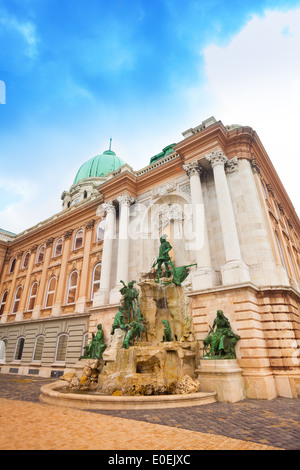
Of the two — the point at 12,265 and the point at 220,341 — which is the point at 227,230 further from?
the point at 12,265

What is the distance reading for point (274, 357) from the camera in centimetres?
1082

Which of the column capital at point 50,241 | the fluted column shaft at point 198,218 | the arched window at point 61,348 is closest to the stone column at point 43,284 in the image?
the column capital at point 50,241

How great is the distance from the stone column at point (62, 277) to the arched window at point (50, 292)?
89 centimetres

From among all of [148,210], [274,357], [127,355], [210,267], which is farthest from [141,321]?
[148,210]

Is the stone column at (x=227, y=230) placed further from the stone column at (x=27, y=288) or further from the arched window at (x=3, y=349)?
the arched window at (x=3, y=349)

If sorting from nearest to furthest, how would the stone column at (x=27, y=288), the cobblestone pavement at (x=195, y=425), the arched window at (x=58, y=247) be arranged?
the cobblestone pavement at (x=195, y=425) → the stone column at (x=27, y=288) → the arched window at (x=58, y=247)

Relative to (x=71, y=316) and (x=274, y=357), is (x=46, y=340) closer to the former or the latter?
(x=71, y=316)

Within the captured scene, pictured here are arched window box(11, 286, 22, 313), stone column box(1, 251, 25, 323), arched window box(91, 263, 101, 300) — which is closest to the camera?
arched window box(91, 263, 101, 300)

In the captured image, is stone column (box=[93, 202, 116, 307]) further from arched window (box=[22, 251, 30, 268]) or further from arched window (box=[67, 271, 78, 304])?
arched window (box=[22, 251, 30, 268])

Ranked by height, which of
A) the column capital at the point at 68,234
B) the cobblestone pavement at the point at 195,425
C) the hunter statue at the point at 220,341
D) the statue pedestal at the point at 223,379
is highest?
the column capital at the point at 68,234

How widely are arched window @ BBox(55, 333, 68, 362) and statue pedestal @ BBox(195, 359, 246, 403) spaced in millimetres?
13832

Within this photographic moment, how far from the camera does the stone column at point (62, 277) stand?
886 inches

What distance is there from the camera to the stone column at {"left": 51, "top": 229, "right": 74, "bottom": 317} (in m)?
22.5

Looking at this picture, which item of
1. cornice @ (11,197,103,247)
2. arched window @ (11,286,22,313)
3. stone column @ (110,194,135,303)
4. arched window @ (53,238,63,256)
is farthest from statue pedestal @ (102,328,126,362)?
arched window @ (11,286,22,313)
